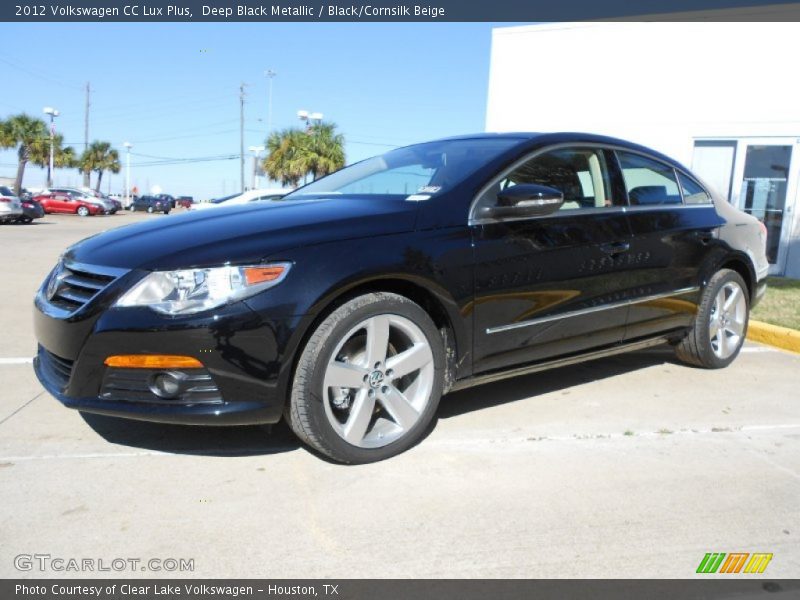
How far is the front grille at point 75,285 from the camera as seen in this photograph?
A: 2.79 metres

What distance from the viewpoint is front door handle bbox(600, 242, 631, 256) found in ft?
12.2

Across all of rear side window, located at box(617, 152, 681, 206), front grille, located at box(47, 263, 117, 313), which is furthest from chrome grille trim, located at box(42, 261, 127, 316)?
rear side window, located at box(617, 152, 681, 206)

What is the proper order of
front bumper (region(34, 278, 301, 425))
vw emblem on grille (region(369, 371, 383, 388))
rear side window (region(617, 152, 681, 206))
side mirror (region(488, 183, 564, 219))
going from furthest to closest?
1. rear side window (region(617, 152, 681, 206))
2. side mirror (region(488, 183, 564, 219))
3. vw emblem on grille (region(369, 371, 383, 388))
4. front bumper (region(34, 278, 301, 425))

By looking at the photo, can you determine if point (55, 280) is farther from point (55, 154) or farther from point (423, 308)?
point (55, 154)

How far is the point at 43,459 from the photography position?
3.02 meters

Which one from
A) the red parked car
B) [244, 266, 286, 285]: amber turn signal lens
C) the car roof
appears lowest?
the red parked car

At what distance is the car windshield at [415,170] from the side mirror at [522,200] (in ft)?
0.79

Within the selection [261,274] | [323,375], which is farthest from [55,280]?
[323,375]

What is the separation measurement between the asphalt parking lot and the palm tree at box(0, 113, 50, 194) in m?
54.8

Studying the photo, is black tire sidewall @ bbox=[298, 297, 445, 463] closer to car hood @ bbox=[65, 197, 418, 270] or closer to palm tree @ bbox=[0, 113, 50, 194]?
car hood @ bbox=[65, 197, 418, 270]

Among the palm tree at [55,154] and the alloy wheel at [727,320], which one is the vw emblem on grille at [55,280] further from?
the palm tree at [55,154]

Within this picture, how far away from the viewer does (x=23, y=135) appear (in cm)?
5106

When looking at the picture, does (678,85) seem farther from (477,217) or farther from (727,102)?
(477,217)

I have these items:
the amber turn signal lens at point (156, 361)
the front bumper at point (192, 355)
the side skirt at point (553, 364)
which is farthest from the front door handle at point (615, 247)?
the amber turn signal lens at point (156, 361)
